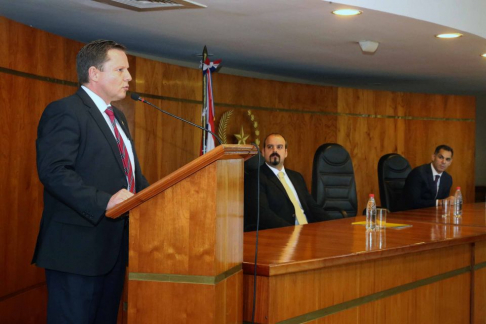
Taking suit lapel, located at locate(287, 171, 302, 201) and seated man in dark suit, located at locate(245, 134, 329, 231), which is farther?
suit lapel, located at locate(287, 171, 302, 201)

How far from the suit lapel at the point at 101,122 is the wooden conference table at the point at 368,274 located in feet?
1.89

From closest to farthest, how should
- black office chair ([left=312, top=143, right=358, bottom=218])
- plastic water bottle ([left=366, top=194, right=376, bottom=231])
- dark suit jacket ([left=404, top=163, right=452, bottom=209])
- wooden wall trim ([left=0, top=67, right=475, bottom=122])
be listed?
1. plastic water bottle ([left=366, top=194, right=376, bottom=231])
2. wooden wall trim ([left=0, top=67, right=475, bottom=122])
3. black office chair ([left=312, top=143, right=358, bottom=218])
4. dark suit jacket ([left=404, top=163, right=452, bottom=209])

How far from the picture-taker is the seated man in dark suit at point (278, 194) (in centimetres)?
414

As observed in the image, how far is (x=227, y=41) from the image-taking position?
5191 mm

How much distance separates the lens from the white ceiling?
13.2 ft

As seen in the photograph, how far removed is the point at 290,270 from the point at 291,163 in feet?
16.9

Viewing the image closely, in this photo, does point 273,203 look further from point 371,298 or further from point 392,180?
point 392,180

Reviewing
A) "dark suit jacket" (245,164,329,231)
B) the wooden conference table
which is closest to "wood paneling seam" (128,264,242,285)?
the wooden conference table

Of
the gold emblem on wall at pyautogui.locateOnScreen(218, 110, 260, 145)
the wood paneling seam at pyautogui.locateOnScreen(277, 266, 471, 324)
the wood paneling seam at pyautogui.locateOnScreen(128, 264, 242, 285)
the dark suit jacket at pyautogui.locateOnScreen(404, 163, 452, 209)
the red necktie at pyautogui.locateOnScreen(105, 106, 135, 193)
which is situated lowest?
the wood paneling seam at pyautogui.locateOnScreen(277, 266, 471, 324)

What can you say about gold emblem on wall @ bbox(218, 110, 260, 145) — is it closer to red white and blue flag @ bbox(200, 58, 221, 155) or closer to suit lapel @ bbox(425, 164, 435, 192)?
red white and blue flag @ bbox(200, 58, 221, 155)

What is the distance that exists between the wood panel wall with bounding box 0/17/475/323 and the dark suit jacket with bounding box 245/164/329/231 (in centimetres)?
150

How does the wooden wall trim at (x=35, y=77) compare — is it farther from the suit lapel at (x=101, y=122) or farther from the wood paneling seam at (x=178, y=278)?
the wood paneling seam at (x=178, y=278)

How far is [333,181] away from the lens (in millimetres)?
5270

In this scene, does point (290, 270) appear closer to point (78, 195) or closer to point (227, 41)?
point (78, 195)
